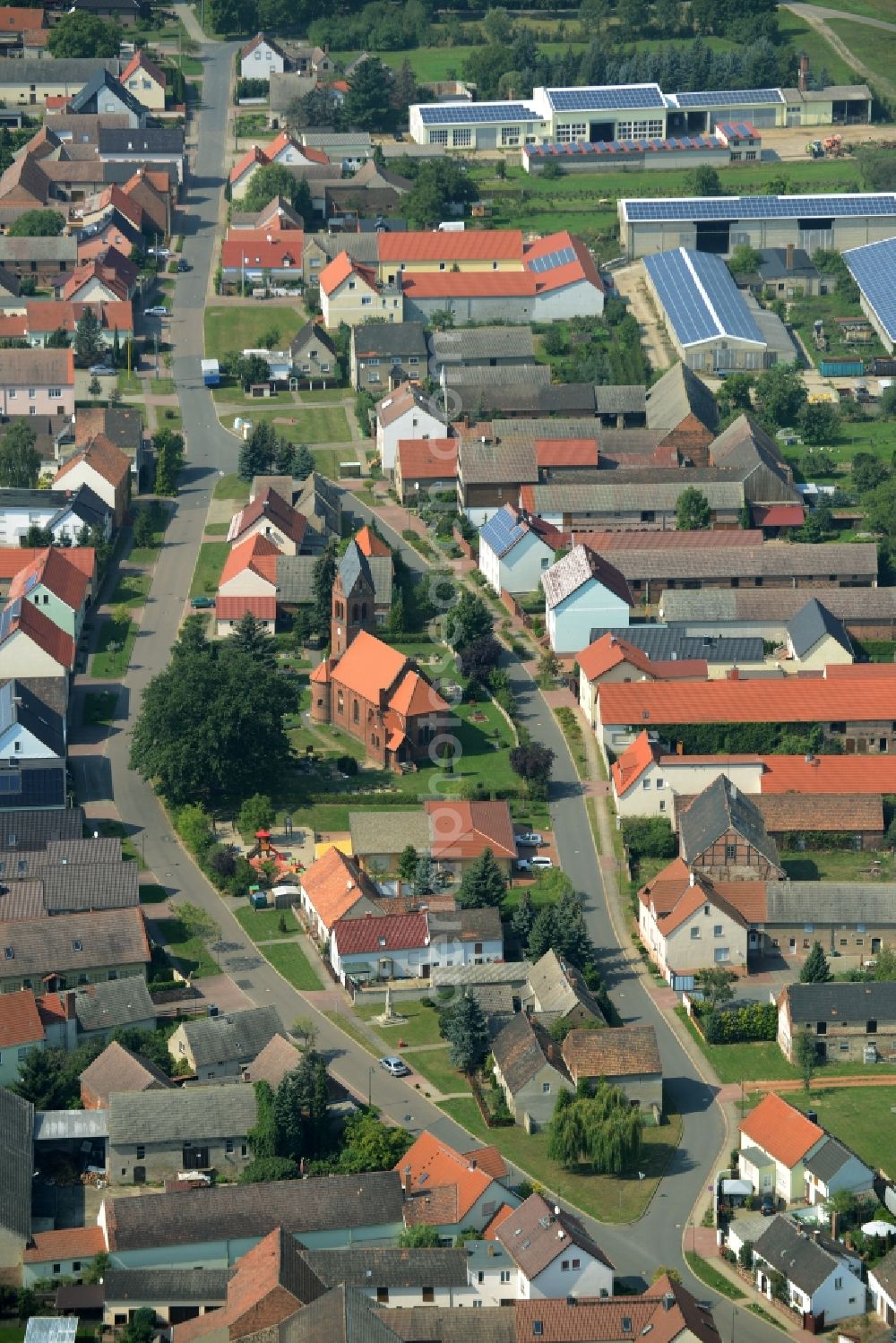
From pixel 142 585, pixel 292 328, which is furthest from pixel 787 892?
pixel 292 328

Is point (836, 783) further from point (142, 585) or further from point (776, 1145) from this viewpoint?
point (142, 585)

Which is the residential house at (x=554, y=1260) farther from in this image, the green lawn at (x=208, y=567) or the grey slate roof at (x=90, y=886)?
the green lawn at (x=208, y=567)

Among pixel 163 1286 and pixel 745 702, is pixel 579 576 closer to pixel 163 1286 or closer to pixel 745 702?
pixel 745 702

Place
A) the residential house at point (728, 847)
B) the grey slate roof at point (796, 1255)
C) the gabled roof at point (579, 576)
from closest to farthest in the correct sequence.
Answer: the grey slate roof at point (796, 1255)
the residential house at point (728, 847)
the gabled roof at point (579, 576)

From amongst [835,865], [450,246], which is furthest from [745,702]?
[450,246]

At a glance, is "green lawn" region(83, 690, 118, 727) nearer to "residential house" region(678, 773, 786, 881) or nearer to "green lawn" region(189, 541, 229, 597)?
"green lawn" region(189, 541, 229, 597)

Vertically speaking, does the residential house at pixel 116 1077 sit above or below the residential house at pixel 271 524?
above

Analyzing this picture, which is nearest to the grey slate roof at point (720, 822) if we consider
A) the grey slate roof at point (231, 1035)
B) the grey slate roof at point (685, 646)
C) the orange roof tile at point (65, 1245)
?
the grey slate roof at point (685, 646)
